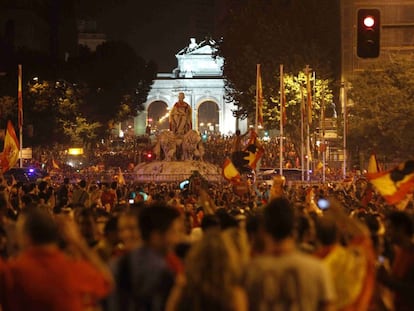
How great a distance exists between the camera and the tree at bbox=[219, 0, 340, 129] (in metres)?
57.9

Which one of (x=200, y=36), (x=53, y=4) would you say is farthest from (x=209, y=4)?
(x=53, y=4)

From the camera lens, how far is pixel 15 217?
12.2 metres

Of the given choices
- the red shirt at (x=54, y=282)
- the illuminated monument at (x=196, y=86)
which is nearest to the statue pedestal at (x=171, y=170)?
the red shirt at (x=54, y=282)

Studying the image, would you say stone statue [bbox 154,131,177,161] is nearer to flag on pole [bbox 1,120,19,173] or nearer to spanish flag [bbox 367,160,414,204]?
flag on pole [bbox 1,120,19,173]

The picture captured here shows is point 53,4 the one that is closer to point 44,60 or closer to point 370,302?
point 44,60

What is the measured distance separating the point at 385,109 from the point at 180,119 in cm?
955

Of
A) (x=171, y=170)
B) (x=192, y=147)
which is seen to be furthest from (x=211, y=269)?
(x=192, y=147)

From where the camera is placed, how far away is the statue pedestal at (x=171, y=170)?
40594 mm

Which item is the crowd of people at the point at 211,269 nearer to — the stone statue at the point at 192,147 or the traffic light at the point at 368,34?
the traffic light at the point at 368,34

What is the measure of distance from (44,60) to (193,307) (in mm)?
63040

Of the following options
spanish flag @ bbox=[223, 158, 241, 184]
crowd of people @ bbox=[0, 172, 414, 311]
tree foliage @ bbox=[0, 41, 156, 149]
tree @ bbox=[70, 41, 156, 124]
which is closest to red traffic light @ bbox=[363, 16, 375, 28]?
spanish flag @ bbox=[223, 158, 241, 184]

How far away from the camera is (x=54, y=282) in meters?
6.55

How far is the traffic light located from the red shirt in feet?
37.2

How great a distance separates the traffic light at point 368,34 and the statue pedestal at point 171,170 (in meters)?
22.8
